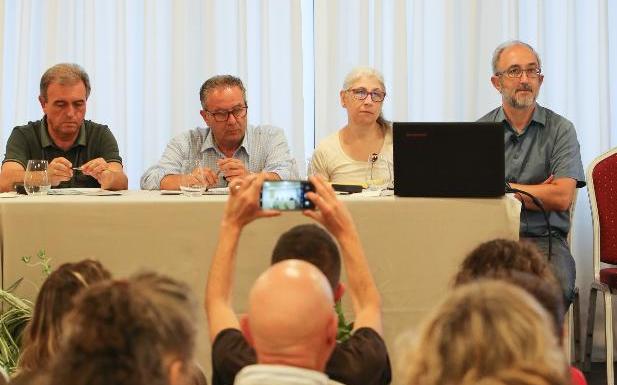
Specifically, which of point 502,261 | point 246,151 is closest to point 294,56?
point 246,151

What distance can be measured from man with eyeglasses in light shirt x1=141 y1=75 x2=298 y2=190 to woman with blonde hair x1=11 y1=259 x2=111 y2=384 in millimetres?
2085

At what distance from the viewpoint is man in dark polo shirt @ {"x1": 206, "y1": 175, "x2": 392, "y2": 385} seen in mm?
1905

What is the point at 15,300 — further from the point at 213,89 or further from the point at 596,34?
the point at 596,34

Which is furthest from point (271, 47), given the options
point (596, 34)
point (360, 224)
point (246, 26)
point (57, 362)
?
point (57, 362)

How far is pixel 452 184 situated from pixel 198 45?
7.46 feet

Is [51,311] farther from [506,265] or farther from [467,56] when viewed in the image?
[467,56]

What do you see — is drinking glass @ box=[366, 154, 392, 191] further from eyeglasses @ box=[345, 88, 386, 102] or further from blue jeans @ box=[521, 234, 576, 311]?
blue jeans @ box=[521, 234, 576, 311]

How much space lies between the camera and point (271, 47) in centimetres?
504

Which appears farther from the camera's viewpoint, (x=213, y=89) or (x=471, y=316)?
(x=213, y=89)

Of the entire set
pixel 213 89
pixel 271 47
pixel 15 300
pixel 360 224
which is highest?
pixel 271 47

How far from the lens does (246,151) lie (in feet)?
14.0

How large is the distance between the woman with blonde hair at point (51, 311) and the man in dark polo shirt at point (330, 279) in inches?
10.6

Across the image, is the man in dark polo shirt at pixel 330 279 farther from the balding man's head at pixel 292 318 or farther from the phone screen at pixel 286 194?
the balding man's head at pixel 292 318

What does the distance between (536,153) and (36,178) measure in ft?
6.92
